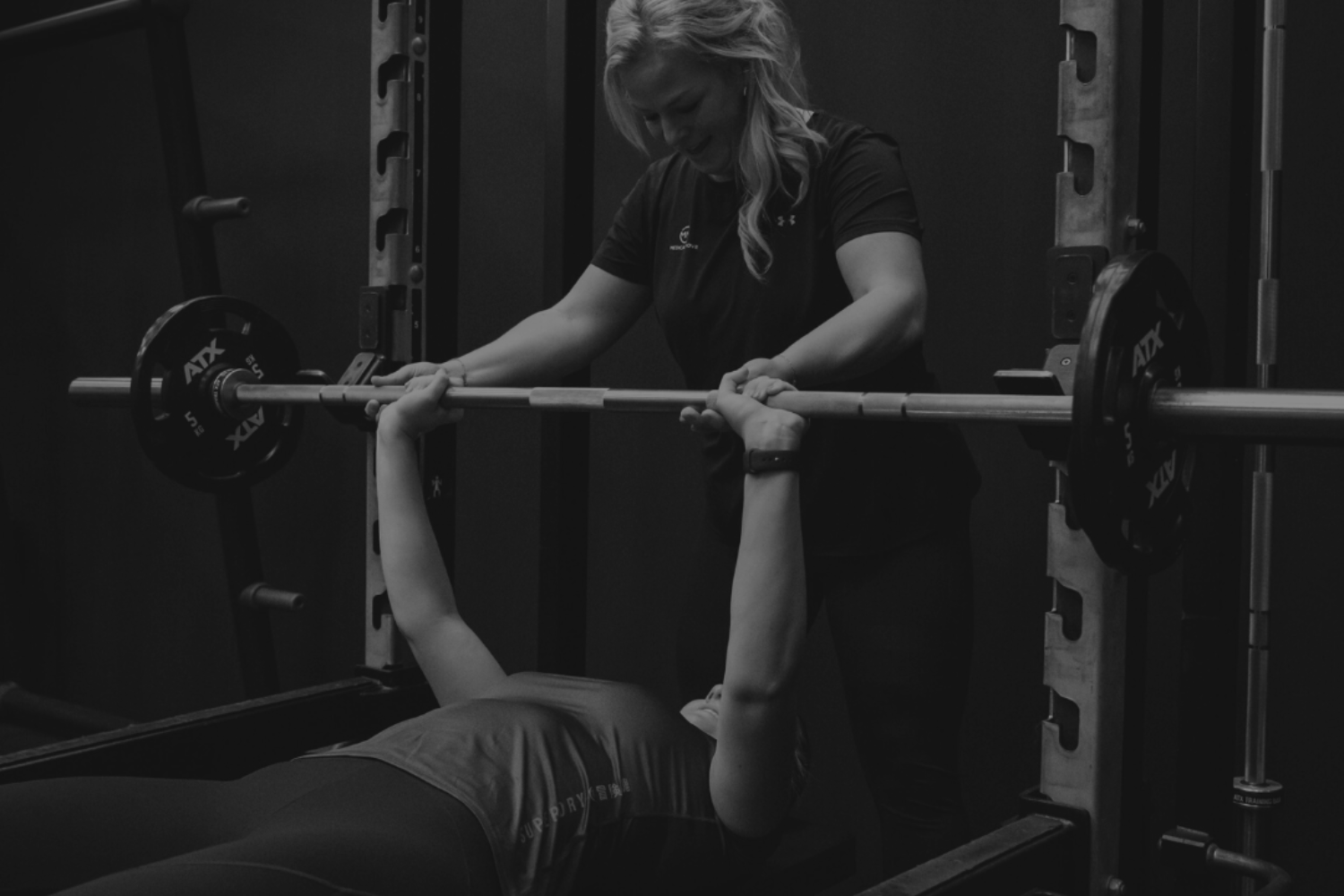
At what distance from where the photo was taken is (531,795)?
4.54ft

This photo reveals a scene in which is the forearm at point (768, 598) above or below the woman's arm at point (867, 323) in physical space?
below

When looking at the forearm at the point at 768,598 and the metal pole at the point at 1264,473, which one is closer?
the forearm at the point at 768,598

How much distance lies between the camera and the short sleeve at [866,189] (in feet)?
5.51

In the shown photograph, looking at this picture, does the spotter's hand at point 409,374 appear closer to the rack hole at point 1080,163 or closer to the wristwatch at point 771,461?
the wristwatch at point 771,461

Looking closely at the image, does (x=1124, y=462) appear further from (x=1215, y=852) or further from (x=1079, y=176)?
(x=1215, y=852)

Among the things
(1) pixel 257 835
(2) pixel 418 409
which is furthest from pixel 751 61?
(1) pixel 257 835

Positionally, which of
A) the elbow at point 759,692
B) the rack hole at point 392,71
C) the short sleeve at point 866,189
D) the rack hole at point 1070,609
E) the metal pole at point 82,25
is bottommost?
the elbow at point 759,692

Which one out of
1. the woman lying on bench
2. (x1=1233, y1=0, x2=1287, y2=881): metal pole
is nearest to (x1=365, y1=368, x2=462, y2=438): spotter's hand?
the woman lying on bench

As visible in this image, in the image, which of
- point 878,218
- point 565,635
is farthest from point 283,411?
point 878,218

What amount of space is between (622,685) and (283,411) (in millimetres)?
1204

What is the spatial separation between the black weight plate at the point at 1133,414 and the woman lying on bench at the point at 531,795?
1.08 ft

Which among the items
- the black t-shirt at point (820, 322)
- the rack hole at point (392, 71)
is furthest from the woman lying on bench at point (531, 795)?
the rack hole at point (392, 71)

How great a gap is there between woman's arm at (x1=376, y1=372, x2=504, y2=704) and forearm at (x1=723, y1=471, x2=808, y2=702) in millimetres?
414

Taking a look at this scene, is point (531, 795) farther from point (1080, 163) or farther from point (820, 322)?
point (1080, 163)
